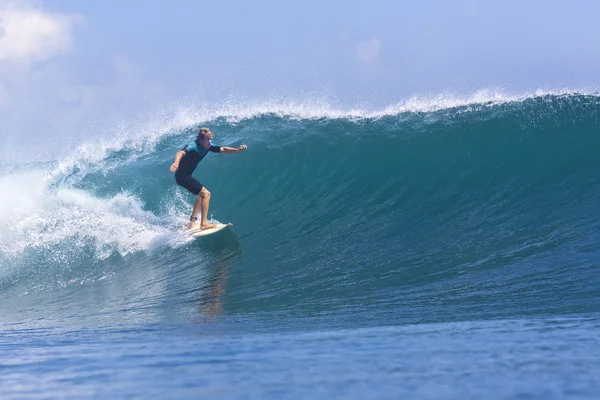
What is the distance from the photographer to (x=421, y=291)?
298 inches

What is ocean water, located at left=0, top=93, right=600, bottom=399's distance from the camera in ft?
14.6

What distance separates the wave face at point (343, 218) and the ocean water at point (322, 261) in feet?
0.16

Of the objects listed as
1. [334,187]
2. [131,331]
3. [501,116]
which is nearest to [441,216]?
[334,187]

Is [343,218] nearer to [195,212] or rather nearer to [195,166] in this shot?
[195,212]

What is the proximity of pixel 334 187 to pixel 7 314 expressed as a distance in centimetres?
645

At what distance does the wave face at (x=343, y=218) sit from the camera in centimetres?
775

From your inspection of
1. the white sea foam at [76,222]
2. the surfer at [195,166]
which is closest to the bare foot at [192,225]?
the surfer at [195,166]

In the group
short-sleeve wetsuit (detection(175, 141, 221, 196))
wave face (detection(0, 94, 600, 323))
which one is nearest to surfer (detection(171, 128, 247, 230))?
short-sleeve wetsuit (detection(175, 141, 221, 196))

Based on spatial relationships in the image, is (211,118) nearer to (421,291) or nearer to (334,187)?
(334,187)

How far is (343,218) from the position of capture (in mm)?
11914

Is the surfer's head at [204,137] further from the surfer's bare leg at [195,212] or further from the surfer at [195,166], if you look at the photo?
the surfer's bare leg at [195,212]

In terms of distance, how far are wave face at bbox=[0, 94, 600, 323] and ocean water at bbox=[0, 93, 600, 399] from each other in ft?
0.16

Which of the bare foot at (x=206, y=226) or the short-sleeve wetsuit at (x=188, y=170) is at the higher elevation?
the short-sleeve wetsuit at (x=188, y=170)

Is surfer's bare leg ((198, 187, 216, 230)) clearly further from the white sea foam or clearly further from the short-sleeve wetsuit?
the white sea foam
